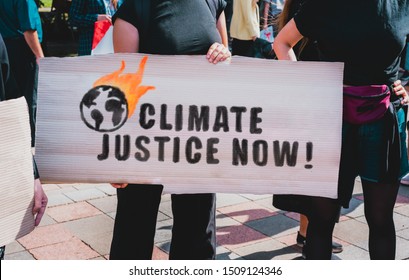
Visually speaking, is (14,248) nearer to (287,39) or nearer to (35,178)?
(35,178)

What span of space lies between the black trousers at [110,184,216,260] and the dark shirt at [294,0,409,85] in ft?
2.88

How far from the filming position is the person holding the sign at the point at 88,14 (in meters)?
4.72

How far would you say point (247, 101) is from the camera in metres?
2.51

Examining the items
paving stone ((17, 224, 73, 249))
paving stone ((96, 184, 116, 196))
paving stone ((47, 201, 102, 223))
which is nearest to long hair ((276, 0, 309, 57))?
paving stone ((17, 224, 73, 249))

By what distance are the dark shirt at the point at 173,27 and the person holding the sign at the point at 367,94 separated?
0.43 m

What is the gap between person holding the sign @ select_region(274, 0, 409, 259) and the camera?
2562mm

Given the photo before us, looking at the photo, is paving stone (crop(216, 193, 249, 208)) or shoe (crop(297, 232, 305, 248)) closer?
shoe (crop(297, 232, 305, 248))

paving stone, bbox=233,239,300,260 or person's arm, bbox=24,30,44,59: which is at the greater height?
person's arm, bbox=24,30,44,59

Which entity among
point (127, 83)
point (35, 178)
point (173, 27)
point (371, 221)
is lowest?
point (371, 221)

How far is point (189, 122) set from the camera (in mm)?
2488

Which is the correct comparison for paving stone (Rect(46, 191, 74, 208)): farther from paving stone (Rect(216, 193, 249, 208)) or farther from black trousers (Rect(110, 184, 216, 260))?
black trousers (Rect(110, 184, 216, 260))

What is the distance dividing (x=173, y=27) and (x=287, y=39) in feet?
1.86

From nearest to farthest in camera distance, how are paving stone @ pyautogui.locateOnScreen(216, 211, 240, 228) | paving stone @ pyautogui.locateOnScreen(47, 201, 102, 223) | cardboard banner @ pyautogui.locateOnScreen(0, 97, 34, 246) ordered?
1. cardboard banner @ pyautogui.locateOnScreen(0, 97, 34, 246)
2. paving stone @ pyautogui.locateOnScreen(216, 211, 240, 228)
3. paving stone @ pyautogui.locateOnScreen(47, 201, 102, 223)

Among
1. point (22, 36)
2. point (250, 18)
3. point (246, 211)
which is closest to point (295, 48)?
point (246, 211)
